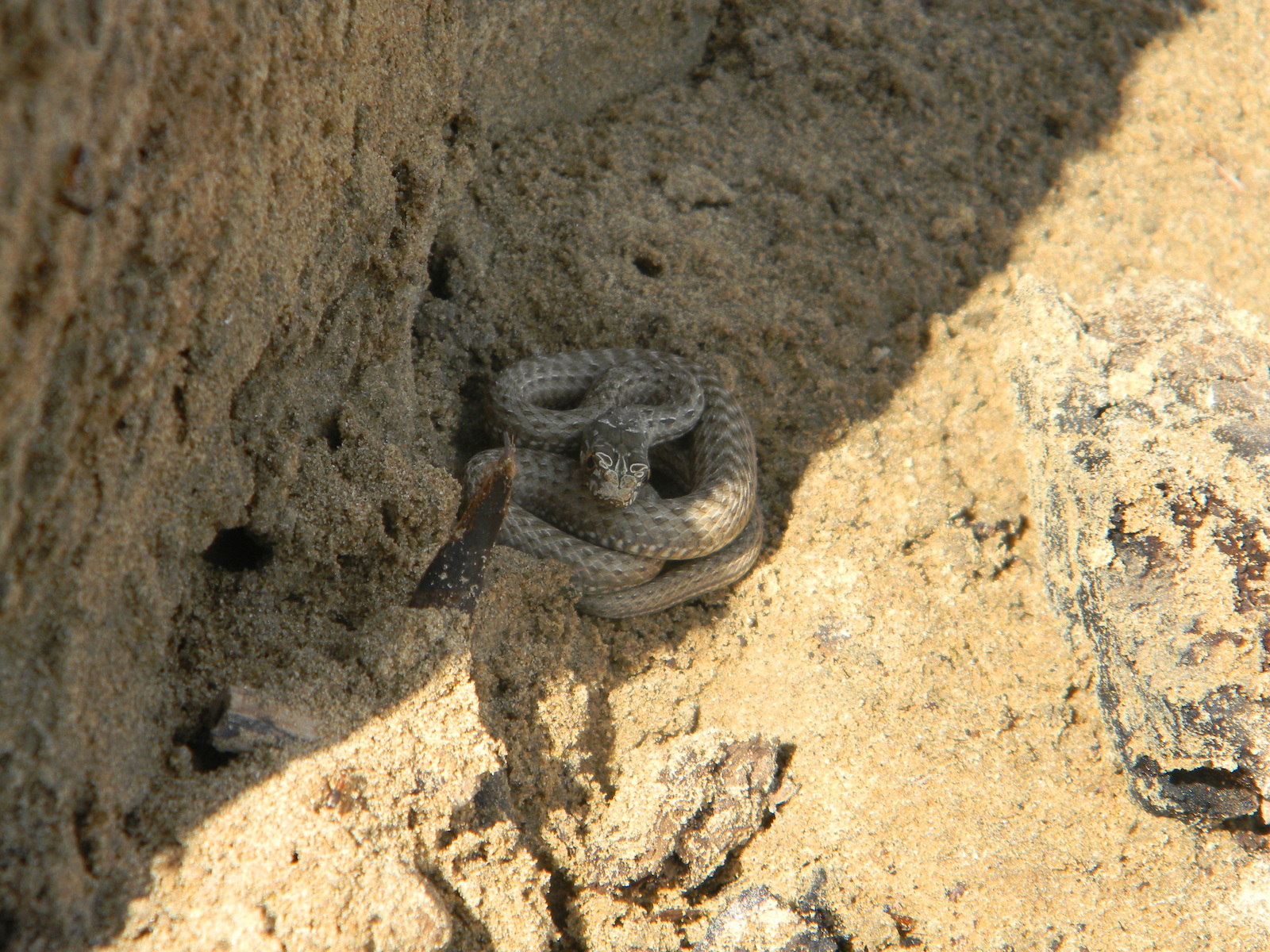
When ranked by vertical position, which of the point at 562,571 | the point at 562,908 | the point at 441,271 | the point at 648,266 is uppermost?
the point at 441,271

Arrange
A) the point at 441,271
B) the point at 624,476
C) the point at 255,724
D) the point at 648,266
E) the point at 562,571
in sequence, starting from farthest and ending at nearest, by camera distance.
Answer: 1. the point at 648,266
2. the point at 441,271
3. the point at 624,476
4. the point at 562,571
5. the point at 255,724

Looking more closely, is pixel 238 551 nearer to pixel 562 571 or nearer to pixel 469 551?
pixel 469 551

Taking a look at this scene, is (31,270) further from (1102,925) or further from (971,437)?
(971,437)

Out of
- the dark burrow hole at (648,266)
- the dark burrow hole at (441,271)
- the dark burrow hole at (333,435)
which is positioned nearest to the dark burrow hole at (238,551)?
the dark burrow hole at (333,435)

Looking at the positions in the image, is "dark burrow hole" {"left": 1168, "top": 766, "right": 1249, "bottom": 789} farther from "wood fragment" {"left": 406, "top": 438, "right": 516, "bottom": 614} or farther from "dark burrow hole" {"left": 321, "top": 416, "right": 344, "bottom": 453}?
"dark burrow hole" {"left": 321, "top": 416, "right": 344, "bottom": 453}

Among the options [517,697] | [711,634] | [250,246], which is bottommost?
[711,634]

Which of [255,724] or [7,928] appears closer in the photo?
[7,928]

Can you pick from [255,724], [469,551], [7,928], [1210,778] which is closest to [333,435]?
[469,551]

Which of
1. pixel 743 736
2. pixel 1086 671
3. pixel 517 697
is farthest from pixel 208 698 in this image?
pixel 1086 671
